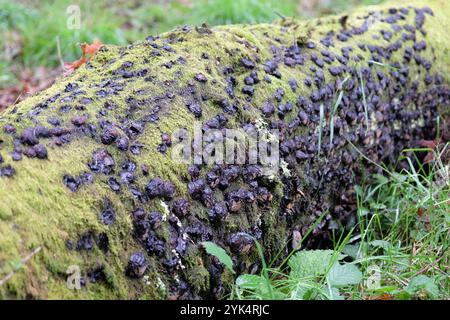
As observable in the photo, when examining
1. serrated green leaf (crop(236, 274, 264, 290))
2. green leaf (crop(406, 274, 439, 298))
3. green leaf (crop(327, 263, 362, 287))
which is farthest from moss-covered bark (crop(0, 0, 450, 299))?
green leaf (crop(406, 274, 439, 298))

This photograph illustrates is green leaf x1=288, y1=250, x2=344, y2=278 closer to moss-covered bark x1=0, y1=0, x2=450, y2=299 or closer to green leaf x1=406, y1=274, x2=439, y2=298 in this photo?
moss-covered bark x1=0, y1=0, x2=450, y2=299

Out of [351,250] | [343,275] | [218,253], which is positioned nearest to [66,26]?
[351,250]

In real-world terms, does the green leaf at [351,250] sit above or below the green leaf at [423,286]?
below

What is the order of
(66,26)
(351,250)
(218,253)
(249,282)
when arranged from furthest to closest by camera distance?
(66,26) → (351,250) → (249,282) → (218,253)

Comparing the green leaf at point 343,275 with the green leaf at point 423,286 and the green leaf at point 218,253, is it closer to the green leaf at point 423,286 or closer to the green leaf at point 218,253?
the green leaf at point 423,286

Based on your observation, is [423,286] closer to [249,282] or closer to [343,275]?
[343,275]

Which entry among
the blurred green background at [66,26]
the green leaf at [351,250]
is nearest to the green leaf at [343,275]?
the green leaf at [351,250]

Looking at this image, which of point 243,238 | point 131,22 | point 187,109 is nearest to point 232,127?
point 187,109
